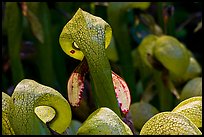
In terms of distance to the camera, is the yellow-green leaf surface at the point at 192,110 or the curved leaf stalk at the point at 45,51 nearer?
the yellow-green leaf surface at the point at 192,110

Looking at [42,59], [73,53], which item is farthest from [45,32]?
[73,53]

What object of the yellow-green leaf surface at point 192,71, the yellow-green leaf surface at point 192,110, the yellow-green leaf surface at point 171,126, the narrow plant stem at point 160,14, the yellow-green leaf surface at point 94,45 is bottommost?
the yellow-green leaf surface at point 192,71

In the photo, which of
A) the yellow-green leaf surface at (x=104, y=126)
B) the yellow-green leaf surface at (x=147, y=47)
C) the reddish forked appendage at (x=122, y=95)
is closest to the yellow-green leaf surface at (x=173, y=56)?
the yellow-green leaf surface at (x=147, y=47)

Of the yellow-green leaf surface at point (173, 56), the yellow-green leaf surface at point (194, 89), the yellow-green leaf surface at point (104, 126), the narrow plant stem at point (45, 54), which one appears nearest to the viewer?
the yellow-green leaf surface at point (104, 126)

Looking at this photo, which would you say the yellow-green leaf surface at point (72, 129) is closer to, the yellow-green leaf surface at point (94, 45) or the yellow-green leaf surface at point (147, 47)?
the yellow-green leaf surface at point (94, 45)

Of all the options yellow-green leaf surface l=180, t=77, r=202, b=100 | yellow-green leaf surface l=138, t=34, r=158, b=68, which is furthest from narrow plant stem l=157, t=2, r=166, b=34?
yellow-green leaf surface l=180, t=77, r=202, b=100

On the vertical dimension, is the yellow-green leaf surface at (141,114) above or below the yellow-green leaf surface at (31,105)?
below

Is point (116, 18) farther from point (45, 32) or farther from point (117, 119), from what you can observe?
point (117, 119)
